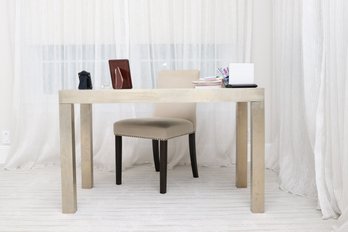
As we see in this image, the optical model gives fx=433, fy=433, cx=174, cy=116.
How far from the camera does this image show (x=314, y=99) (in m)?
2.53

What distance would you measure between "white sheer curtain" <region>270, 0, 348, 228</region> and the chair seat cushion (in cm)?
72

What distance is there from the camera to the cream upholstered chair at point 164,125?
9.17 feet

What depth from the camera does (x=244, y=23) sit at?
3645 mm

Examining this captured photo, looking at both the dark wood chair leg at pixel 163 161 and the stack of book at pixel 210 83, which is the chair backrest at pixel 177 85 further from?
the stack of book at pixel 210 83

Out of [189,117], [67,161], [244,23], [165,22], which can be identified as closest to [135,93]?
[67,161]

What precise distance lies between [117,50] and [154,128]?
107 cm

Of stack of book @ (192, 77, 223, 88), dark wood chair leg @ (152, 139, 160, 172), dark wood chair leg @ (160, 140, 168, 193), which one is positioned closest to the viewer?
stack of book @ (192, 77, 223, 88)

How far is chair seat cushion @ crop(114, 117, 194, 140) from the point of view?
9.18ft

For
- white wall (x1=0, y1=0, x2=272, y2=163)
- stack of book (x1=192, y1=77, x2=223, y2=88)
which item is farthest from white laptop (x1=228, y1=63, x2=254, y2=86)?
white wall (x1=0, y1=0, x2=272, y2=163)

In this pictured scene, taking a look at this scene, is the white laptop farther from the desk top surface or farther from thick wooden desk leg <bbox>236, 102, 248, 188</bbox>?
thick wooden desk leg <bbox>236, 102, 248, 188</bbox>

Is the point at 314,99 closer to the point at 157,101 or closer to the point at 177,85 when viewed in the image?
the point at 157,101

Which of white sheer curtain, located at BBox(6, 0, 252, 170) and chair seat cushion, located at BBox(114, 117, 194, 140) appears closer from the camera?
chair seat cushion, located at BBox(114, 117, 194, 140)

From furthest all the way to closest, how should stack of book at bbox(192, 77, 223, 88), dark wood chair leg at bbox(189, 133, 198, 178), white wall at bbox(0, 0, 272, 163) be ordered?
white wall at bbox(0, 0, 272, 163) → dark wood chair leg at bbox(189, 133, 198, 178) → stack of book at bbox(192, 77, 223, 88)

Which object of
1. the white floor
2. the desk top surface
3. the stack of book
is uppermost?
the stack of book
